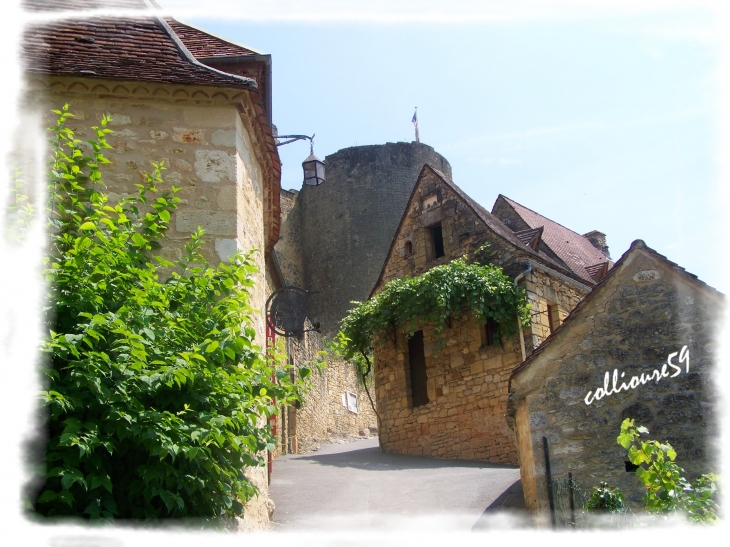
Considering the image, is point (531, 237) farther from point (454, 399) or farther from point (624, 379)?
point (624, 379)

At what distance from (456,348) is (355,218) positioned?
62.2 feet

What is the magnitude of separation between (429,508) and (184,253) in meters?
4.58

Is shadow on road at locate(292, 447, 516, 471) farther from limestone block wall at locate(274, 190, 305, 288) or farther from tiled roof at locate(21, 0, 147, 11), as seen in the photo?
limestone block wall at locate(274, 190, 305, 288)

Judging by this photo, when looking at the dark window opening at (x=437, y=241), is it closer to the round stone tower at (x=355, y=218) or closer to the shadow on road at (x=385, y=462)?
the shadow on road at (x=385, y=462)

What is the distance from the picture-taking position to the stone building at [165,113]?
7039 mm

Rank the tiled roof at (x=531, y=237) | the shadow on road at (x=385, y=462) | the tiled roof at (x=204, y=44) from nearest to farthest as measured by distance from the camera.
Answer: the tiled roof at (x=204, y=44) → the shadow on road at (x=385, y=462) → the tiled roof at (x=531, y=237)

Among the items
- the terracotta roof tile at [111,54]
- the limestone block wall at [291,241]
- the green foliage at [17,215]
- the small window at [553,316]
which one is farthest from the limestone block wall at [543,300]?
the limestone block wall at [291,241]

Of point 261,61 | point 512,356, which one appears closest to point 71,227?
point 261,61

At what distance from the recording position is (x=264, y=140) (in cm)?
833

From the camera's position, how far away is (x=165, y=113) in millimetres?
7320

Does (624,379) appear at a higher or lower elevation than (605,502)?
higher

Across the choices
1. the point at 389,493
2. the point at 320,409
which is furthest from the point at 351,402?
the point at 389,493

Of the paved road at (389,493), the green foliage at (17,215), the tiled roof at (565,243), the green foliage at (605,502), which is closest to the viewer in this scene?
the green foliage at (17,215)

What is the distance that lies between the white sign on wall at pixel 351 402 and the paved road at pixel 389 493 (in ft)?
27.1
